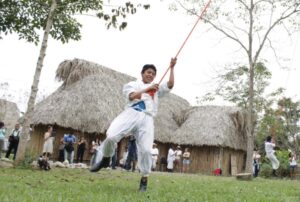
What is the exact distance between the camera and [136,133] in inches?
268

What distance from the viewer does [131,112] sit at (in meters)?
6.77

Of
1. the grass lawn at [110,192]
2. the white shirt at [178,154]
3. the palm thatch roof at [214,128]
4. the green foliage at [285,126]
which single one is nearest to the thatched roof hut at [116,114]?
the palm thatch roof at [214,128]

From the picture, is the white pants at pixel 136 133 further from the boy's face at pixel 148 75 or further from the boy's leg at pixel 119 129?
the boy's face at pixel 148 75

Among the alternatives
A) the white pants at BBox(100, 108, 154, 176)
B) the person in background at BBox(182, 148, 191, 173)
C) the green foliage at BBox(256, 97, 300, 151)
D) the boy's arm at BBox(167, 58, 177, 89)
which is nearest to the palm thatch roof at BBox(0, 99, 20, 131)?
the person in background at BBox(182, 148, 191, 173)

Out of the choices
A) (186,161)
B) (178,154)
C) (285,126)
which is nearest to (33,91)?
(178,154)

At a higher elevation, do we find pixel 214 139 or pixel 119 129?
pixel 214 139

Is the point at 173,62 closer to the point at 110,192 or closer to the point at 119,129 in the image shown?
the point at 119,129

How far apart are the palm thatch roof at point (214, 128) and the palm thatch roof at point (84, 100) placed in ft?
6.53

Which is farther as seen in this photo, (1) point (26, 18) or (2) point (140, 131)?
(1) point (26, 18)

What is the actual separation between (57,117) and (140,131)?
1792 centimetres

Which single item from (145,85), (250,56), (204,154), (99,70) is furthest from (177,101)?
(145,85)

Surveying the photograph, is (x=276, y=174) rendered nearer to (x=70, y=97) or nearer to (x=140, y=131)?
(x=70, y=97)

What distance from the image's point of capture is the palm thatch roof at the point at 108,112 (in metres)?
24.2

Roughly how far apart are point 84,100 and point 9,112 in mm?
24445
